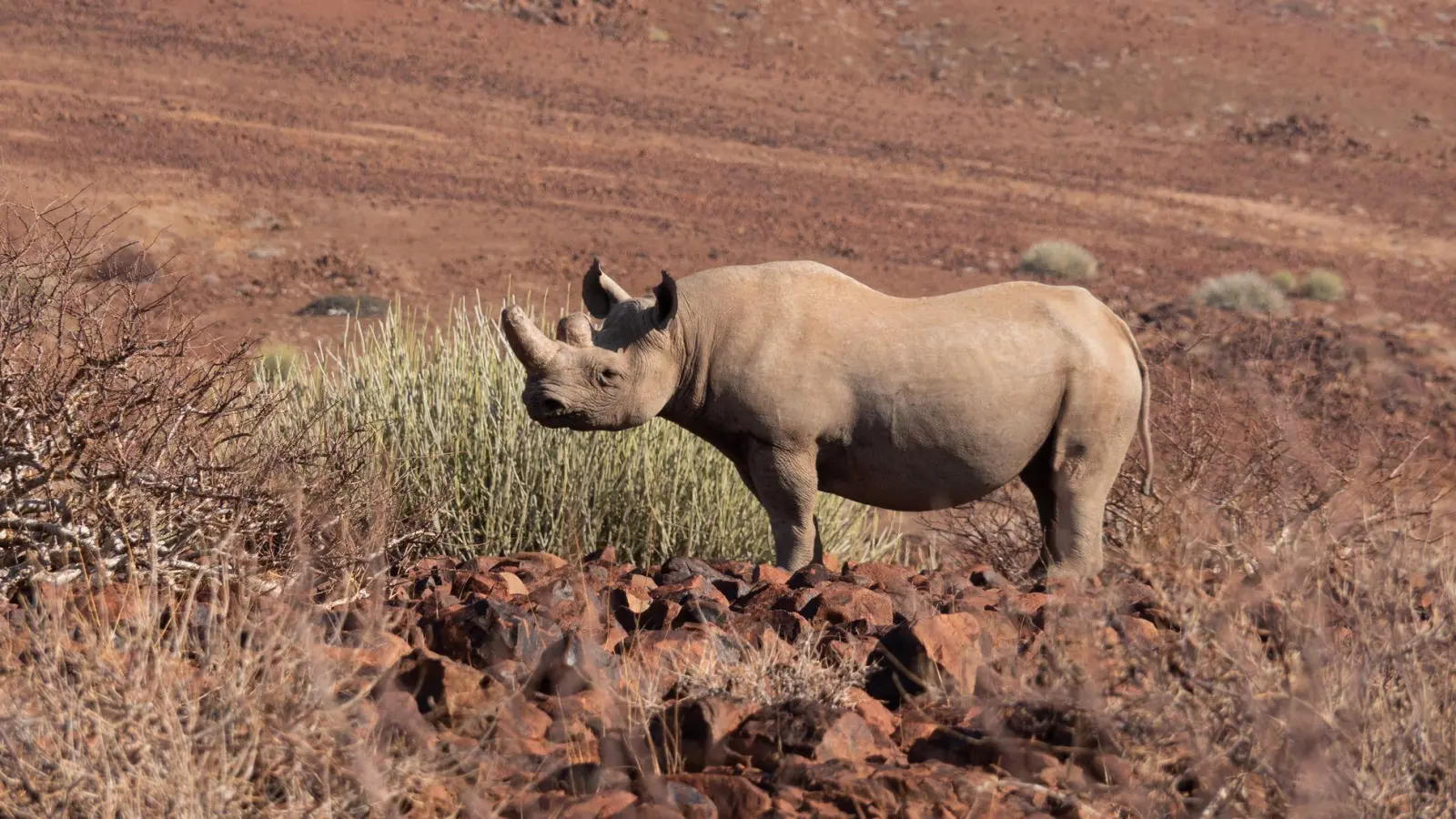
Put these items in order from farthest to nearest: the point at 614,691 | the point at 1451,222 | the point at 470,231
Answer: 1. the point at 1451,222
2. the point at 470,231
3. the point at 614,691

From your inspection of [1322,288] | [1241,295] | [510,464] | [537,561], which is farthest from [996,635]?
[1322,288]

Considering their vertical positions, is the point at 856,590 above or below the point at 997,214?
above

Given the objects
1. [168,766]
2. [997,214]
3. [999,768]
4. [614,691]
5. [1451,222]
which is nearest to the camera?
[168,766]

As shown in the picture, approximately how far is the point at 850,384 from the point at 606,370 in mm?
856

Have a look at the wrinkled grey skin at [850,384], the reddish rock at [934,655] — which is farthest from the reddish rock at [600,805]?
the wrinkled grey skin at [850,384]

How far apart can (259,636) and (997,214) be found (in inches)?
1015

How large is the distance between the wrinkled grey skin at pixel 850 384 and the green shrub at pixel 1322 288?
21.1 meters

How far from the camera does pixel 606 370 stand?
215 inches

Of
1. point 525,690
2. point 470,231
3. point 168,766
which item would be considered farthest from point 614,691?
point 470,231

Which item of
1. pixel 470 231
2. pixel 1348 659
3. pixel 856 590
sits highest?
pixel 1348 659

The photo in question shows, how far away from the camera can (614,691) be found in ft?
12.1

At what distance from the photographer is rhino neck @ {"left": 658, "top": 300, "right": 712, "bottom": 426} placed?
17.9ft

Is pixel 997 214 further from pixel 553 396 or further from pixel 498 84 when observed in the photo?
pixel 553 396

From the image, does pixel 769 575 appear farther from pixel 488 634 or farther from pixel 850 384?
pixel 488 634
